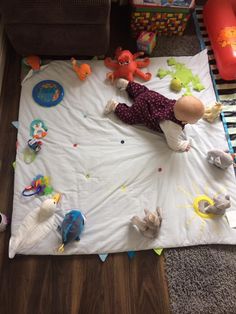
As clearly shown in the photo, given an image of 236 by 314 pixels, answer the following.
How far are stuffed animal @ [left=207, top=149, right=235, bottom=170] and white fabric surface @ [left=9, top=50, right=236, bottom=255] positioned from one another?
1.5 inches

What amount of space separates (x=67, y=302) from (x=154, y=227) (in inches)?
18.9

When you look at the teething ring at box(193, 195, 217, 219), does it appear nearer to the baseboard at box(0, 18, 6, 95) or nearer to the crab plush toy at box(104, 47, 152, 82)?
the crab plush toy at box(104, 47, 152, 82)

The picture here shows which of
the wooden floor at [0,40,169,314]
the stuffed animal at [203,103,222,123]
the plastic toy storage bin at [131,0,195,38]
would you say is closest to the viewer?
the wooden floor at [0,40,169,314]

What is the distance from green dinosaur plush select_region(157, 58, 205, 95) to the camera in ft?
4.89

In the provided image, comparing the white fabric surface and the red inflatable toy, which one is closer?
the white fabric surface

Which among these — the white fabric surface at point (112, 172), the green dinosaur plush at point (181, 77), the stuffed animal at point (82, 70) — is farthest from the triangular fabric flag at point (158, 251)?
the stuffed animal at point (82, 70)

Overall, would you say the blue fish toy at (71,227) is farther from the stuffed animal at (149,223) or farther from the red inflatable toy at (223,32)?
the red inflatable toy at (223,32)

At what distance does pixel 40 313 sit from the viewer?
112 cm

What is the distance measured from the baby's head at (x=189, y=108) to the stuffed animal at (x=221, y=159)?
23cm

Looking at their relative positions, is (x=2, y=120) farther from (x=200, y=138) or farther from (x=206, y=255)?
(x=206, y=255)

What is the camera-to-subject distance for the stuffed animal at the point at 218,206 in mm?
1197

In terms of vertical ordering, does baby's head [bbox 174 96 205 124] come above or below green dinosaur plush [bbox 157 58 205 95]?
below

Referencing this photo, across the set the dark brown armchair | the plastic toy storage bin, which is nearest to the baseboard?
the dark brown armchair

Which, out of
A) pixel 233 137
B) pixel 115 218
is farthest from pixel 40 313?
pixel 233 137
